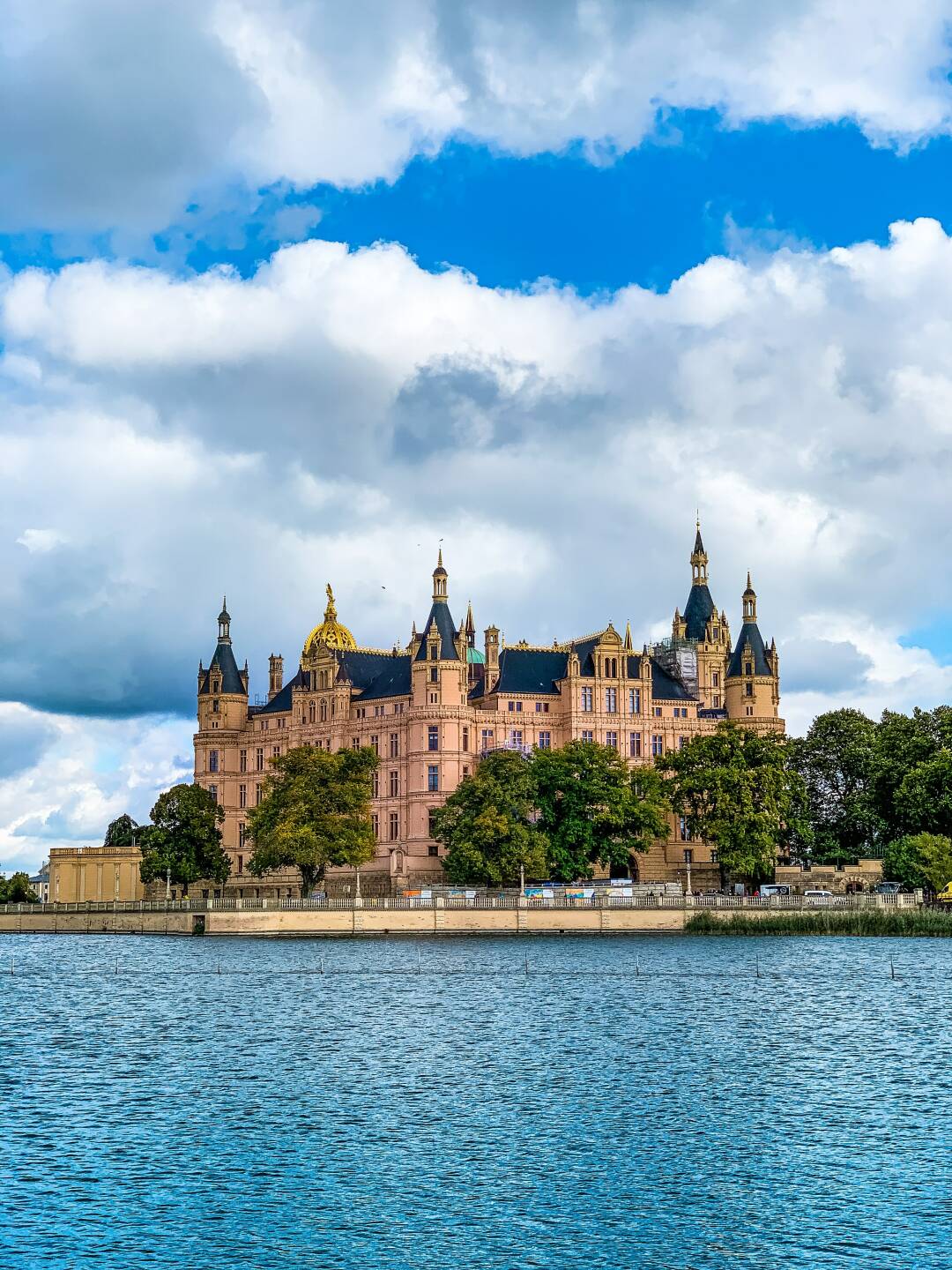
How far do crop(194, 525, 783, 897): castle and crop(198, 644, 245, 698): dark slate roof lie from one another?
15 cm

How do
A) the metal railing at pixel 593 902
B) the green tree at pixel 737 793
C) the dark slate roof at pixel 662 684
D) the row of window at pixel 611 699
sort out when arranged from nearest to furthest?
the metal railing at pixel 593 902, the green tree at pixel 737 793, the row of window at pixel 611 699, the dark slate roof at pixel 662 684

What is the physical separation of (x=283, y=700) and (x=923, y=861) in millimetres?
63649

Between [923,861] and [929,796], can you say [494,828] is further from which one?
[929,796]

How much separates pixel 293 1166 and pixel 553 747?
104 metres

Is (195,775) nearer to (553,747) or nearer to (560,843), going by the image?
(553,747)

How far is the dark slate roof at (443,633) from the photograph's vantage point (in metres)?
134

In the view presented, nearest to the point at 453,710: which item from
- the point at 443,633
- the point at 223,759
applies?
the point at 443,633

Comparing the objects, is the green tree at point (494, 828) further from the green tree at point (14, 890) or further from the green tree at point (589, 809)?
the green tree at point (14, 890)

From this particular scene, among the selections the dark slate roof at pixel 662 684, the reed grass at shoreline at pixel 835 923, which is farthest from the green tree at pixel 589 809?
the dark slate roof at pixel 662 684


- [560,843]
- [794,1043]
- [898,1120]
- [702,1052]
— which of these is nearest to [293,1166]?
[898,1120]

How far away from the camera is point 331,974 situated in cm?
7725

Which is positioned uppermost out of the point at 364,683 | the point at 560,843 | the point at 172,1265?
the point at 364,683

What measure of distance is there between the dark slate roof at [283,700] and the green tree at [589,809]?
36440 mm

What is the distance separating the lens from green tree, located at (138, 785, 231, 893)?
5128 inches
